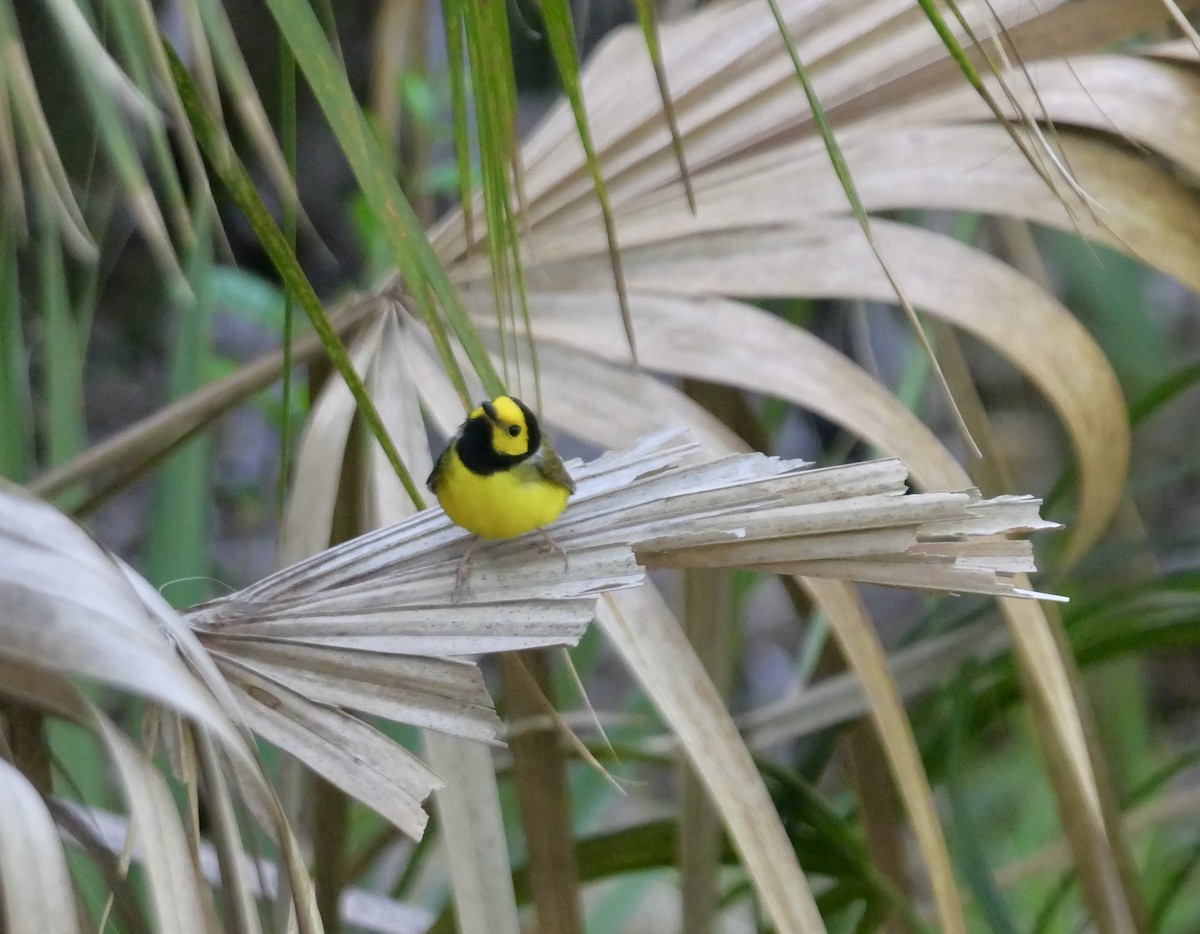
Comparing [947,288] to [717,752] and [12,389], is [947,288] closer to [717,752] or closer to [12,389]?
[717,752]

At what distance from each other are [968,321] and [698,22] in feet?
1.54

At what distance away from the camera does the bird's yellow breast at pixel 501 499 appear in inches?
37.4

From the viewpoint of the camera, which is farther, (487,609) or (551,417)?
(551,417)

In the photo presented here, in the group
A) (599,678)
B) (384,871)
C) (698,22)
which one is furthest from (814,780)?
(599,678)

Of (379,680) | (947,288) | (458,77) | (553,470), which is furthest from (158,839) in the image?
(947,288)

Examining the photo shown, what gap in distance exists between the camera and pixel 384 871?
286cm

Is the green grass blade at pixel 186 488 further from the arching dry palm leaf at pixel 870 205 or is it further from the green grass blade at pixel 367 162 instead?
the green grass blade at pixel 367 162

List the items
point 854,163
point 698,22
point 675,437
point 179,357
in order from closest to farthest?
point 675,437 < point 854,163 < point 698,22 < point 179,357

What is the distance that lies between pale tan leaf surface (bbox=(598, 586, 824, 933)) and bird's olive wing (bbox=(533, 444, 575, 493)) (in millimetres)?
161

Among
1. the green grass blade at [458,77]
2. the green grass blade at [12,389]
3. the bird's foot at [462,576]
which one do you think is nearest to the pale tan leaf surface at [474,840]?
the bird's foot at [462,576]

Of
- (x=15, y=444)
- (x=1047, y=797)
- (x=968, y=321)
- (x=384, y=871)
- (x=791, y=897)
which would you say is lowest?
(x=1047, y=797)

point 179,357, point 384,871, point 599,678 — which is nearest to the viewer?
point 179,357

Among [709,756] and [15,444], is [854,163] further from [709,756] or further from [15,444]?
[15,444]

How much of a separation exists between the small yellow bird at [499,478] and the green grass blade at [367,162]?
194 millimetres
